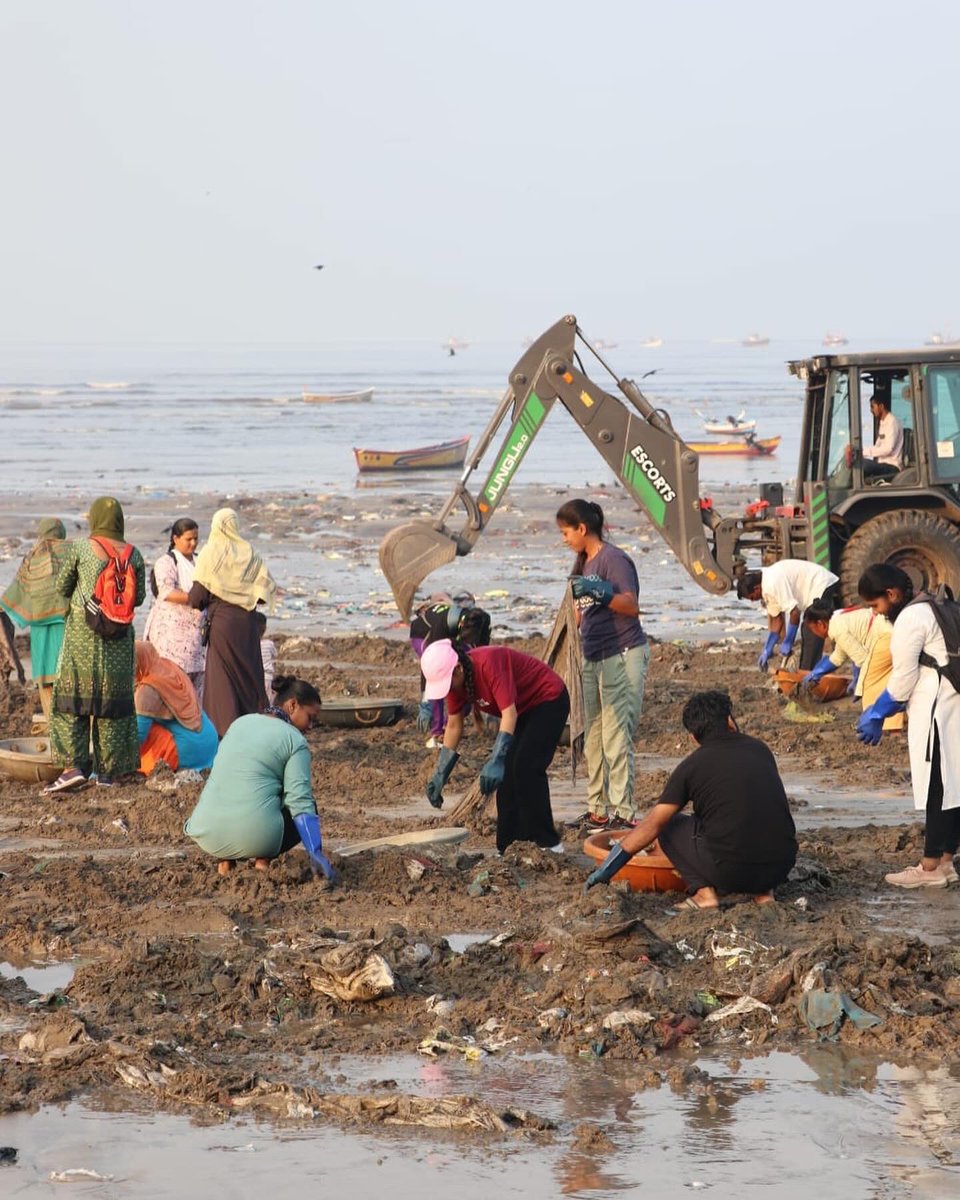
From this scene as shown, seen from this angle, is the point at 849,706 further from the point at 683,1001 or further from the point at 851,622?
the point at 683,1001

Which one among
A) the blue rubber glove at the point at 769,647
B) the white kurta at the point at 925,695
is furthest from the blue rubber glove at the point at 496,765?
the blue rubber glove at the point at 769,647

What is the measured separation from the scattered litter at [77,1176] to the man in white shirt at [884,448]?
10691mm

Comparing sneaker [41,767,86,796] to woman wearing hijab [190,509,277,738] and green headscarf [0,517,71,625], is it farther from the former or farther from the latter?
green headscarf [0,517,71,625]

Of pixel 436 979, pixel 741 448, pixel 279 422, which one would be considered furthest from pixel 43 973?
pixel 279 422

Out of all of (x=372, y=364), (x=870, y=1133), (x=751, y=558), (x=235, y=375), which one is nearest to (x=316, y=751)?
(x=870, y=1133)

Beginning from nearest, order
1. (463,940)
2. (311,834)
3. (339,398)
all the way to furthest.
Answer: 1. (463,940)
2. (311,834)
3. (339,398)

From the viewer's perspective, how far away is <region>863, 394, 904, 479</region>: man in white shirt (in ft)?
48.0

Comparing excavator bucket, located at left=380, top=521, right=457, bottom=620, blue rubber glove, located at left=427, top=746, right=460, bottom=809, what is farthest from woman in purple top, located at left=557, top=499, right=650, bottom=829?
excavator bucket, located at left=380, top=521, right=457, bottom=620

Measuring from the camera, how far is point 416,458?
35.3 meters

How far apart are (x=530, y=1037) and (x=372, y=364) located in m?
114

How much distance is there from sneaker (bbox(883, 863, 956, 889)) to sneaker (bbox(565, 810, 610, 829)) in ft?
5.04

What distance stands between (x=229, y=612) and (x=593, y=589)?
106 inches

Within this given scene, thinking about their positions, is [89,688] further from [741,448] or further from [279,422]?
[279,422]

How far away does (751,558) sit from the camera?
21.2 metres
